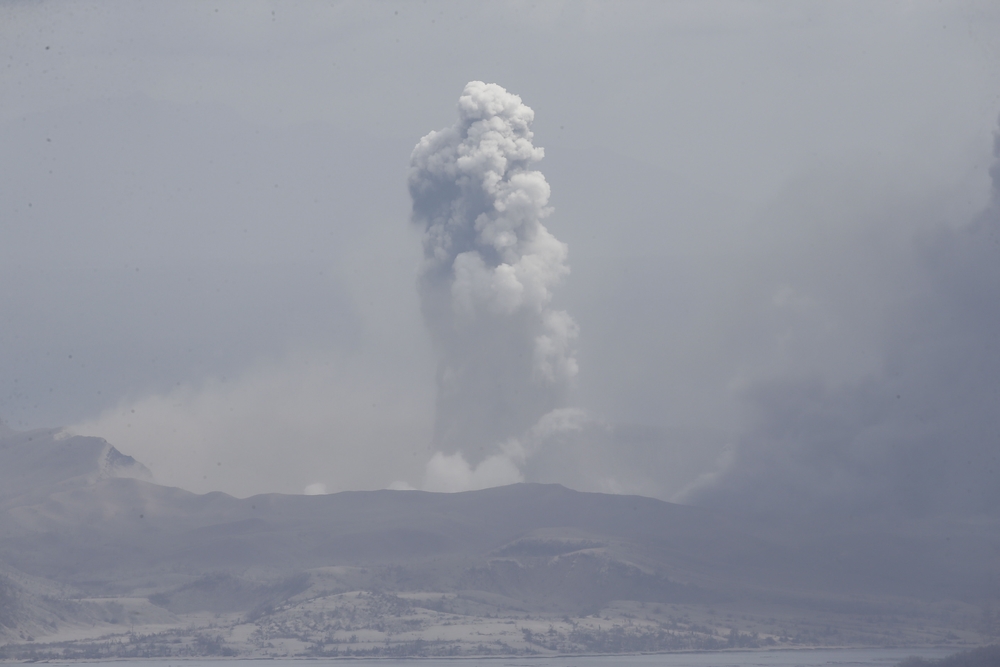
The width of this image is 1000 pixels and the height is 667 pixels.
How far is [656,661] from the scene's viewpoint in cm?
18350

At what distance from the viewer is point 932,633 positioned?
655 feet

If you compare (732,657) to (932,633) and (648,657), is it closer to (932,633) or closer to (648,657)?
(648,657)

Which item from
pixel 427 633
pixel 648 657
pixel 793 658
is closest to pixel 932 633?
pixel 793 658

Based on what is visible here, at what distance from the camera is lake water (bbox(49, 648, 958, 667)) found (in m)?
176

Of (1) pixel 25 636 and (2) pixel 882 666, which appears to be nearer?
(2) pixel 882 666

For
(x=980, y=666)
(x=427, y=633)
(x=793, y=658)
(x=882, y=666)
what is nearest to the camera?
(x=980, y=666)

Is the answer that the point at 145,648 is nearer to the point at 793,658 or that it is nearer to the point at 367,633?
the point at 367,633

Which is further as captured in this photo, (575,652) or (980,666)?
(575,652)

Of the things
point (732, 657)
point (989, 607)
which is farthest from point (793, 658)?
point (989, 607)

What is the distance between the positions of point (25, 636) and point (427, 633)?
180ft

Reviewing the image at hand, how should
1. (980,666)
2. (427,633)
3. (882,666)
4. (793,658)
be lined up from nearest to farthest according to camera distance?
(980,666) < (882,666) < (793,658) < (427,633)

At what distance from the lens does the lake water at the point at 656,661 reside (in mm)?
175500

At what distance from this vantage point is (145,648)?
193125mm

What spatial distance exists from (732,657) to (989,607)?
40228mm
